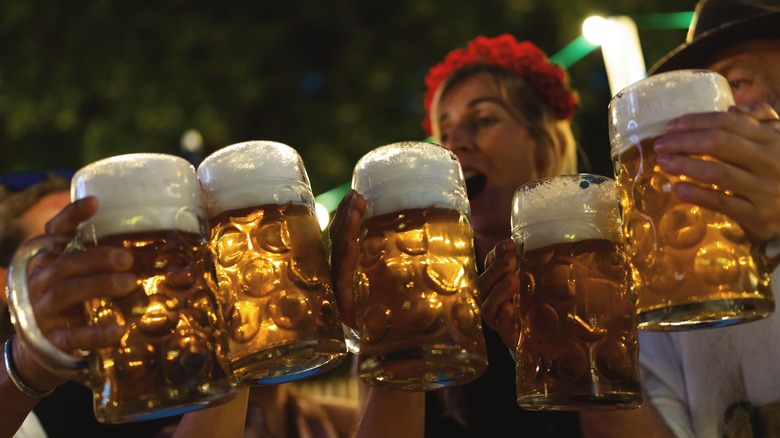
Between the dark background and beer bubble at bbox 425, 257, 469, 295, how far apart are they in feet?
14.3

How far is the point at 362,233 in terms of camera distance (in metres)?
1.39

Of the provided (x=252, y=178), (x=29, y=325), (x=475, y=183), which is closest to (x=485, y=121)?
(x=475, y=183)

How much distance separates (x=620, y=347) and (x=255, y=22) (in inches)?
198

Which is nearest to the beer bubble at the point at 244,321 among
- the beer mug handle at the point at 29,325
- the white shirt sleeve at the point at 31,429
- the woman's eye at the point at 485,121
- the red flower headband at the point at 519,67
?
the beer mug handle at the point at 29,325

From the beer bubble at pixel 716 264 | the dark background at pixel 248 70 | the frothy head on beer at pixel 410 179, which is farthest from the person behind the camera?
the dark background at pixel 248 70

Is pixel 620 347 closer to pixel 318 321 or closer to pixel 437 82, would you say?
pixel 318 321

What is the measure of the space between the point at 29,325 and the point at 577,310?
2.57 ft

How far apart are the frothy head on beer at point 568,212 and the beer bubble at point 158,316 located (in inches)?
22.9

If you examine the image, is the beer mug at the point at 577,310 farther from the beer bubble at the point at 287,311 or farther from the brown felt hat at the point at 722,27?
the brown felt hat at the point at 722,27

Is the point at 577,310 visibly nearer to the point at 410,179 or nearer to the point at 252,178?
the point at 410,179

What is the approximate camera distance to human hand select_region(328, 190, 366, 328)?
1373mm

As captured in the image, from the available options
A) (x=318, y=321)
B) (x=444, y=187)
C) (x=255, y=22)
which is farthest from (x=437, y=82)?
(x=255, y=22)

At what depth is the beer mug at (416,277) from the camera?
129 cm

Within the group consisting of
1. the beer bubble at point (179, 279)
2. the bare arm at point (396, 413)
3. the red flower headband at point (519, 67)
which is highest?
the red flower headband at point (519, 67)
